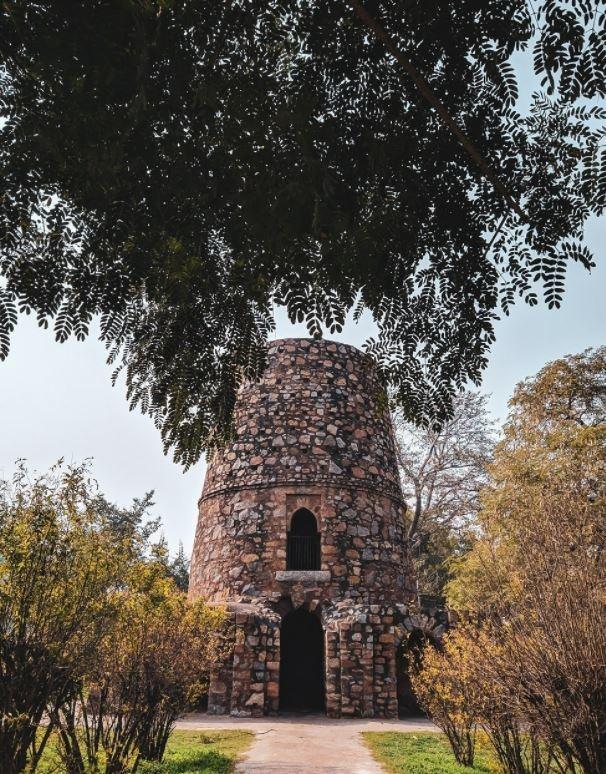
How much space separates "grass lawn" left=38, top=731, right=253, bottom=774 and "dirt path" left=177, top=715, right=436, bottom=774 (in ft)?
0.61

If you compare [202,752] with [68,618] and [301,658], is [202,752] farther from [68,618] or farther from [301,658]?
[301,658]

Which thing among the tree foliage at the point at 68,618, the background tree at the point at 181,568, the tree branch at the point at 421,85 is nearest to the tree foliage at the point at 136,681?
the tree foliage at the point at 68,618

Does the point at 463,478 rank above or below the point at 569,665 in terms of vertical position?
above

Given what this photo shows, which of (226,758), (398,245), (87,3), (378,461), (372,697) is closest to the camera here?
(87,3)

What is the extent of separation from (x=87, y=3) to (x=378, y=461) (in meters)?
12.7

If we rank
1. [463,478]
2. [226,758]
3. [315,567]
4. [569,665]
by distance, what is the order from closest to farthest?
1. [569,665]
2. [226,758]
3. [315,567]
4. [463,478]

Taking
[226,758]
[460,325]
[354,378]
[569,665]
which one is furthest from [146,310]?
[354,378]

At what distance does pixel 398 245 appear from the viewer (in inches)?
115

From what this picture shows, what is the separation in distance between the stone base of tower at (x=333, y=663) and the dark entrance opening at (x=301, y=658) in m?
2.20

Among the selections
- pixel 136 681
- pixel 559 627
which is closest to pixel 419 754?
pixel 136 681

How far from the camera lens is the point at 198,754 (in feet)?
22.2

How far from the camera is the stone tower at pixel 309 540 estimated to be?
35.6 ft

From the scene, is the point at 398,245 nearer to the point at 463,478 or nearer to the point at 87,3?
the point at 87,3

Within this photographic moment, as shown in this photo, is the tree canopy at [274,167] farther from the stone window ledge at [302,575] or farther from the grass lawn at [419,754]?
the stone window ledge at [302,575]
